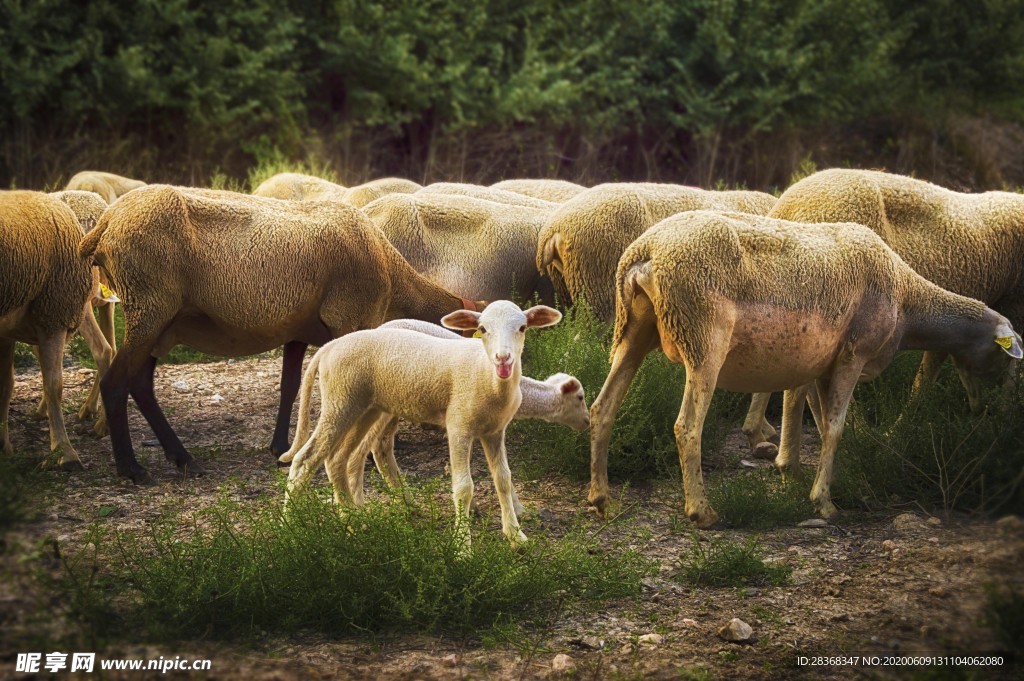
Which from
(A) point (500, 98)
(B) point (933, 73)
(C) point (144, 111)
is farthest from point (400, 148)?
(B) point (933, 73)

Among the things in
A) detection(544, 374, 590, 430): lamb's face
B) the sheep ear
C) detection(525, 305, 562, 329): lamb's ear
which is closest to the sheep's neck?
the sheep ear

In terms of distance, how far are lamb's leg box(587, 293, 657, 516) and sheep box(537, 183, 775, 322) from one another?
172 centimetres

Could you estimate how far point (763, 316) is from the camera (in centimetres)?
623

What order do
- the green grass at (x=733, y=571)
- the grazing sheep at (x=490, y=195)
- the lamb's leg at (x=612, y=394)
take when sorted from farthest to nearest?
the grazing sheep at (x=490, y=195) < the lamb's leg at (x=612, y=394) < the green grass at (x=733, y=571)

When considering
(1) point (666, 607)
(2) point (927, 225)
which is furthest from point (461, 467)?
(2) point (927, 225)

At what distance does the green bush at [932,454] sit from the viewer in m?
6.21

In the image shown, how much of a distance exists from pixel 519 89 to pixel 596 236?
12.3m

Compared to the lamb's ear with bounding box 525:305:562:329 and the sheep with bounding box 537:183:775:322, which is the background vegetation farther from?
the lamb's ear with bounding box 525:305:562:329

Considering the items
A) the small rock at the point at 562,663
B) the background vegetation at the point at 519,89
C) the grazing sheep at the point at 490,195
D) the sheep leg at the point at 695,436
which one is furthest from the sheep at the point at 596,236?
the background vegetation at the point at 519,89

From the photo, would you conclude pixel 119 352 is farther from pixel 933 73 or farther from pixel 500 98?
pixel 933 73

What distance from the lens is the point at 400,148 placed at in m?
21.6

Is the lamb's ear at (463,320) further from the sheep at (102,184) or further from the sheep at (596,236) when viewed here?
the sheep at (102,184)

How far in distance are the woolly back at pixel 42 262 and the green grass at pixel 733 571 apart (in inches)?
169

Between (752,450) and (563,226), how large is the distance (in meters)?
2.04
